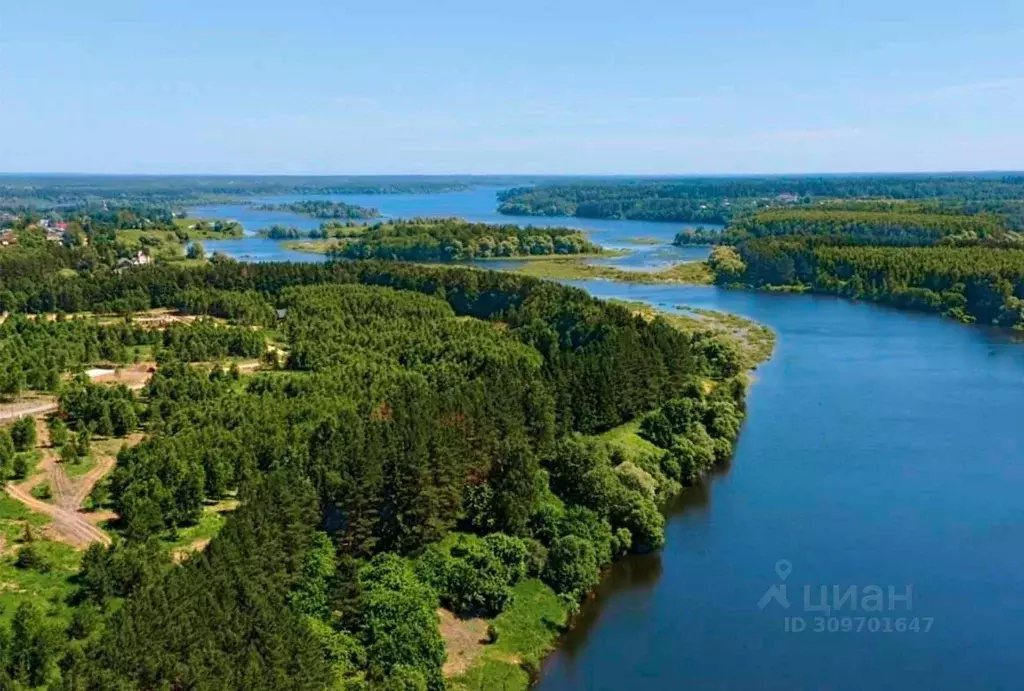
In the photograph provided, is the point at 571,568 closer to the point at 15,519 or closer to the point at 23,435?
the point at 15,519

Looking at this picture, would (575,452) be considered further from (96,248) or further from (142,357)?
(96,248)

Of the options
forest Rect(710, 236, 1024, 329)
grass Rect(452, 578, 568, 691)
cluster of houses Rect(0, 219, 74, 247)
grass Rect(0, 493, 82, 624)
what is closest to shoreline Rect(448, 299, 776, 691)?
grass Rect(452, 578, 568, 691)

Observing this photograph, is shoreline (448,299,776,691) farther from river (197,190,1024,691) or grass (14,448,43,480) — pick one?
grass (14,448,43,480)

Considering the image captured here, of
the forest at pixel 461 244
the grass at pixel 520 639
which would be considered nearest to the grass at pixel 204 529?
the grass at pixel 520 639

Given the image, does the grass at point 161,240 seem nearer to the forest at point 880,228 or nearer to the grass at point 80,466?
the grass at point 80,466

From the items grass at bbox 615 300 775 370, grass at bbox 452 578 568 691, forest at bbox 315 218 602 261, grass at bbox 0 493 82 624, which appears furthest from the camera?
→ forest at bbox 315 218 602 261

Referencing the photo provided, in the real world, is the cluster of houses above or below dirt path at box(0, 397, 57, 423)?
above

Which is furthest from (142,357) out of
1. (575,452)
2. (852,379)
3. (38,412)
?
(852,379)
